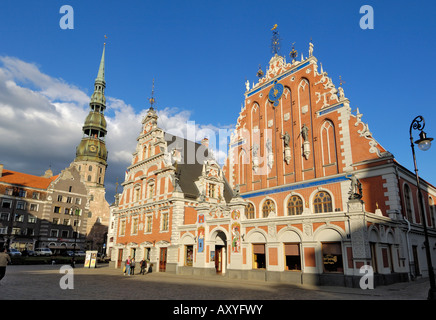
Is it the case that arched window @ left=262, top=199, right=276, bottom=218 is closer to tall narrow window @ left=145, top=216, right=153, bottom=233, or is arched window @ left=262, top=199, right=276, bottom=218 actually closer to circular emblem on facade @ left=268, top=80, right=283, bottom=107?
circular emblem on facade @ left=268, top=80, right=283, bottom=107

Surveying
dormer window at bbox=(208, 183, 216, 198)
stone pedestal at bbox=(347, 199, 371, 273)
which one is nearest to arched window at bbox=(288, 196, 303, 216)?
stone pedestal at bbox=(347, 199, 371, 273)

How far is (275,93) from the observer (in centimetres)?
2952

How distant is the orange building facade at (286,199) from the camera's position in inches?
736

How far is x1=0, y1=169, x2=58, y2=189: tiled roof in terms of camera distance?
55.6 meters

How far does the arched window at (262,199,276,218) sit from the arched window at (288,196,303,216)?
5.49 ft

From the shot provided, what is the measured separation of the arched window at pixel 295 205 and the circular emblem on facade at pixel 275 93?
9.50 meters

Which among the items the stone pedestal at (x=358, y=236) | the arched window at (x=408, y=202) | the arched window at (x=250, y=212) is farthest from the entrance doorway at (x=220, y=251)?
the arched window at (x=408, y=202)
